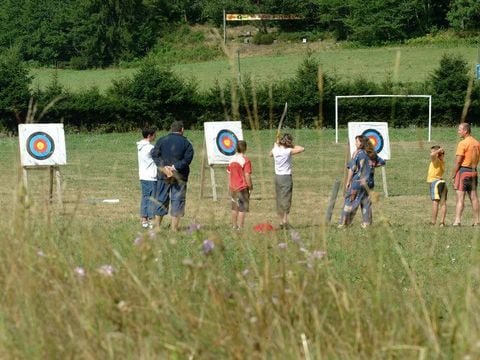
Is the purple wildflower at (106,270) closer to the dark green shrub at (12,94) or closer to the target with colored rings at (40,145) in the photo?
the target with colored rings at (40,145)

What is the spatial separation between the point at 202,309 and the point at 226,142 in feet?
53.2

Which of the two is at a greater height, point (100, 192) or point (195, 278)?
point (195, 278)

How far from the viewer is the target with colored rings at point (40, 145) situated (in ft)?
63.0

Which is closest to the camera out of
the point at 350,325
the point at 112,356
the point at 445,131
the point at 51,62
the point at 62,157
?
the point at 112,356

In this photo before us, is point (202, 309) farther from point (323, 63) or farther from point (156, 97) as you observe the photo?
point (323, 63)

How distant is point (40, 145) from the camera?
19.3m

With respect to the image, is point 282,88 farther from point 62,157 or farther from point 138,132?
point 62,157

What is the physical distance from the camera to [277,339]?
386cm

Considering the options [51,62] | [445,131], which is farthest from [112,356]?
[51,62]

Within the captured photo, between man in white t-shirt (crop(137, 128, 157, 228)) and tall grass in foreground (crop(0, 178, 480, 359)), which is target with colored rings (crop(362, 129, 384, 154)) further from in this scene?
tall grass in foreground (crop(0, 178, 480, 359))

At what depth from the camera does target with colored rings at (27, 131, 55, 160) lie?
1919cm

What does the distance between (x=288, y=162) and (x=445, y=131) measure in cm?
2749

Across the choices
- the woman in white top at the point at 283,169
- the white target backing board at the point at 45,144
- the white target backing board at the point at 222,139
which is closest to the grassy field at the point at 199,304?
the woman in white top at the point at 283,169

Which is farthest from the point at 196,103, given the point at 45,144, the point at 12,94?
the point at 45,144
